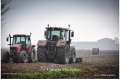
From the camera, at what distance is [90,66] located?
1509 centimetres

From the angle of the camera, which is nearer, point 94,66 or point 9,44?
point 94,66

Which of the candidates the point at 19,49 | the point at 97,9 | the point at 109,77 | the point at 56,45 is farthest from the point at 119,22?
the point at 19,49

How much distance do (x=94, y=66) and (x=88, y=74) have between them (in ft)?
2.11

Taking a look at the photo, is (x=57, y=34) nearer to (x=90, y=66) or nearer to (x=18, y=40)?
(x=18, y=40)

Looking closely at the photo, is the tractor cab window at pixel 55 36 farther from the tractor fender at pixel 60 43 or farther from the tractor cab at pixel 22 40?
the tractor cab at pixel 22 40

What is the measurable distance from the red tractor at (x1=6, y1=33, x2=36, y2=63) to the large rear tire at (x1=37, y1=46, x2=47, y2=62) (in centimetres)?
27

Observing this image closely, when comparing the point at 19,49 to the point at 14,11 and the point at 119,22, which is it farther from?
the point at 119,22

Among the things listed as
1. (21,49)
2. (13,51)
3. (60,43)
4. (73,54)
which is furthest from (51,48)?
(13,51)

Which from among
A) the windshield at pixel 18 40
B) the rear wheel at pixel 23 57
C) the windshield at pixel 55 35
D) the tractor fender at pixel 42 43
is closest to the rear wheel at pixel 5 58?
the rear wheel at pixel 23 57

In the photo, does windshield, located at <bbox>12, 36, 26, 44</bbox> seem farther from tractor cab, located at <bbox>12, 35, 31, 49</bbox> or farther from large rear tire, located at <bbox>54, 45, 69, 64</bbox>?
large rear tire, located at <bbox>54, 45, 69, 64</bbox>

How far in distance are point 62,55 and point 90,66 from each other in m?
1.27

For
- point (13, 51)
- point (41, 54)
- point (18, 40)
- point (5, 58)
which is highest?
point (18, 40)

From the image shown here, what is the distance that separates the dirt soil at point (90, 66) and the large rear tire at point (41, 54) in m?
0.32

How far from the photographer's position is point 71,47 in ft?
51.4
